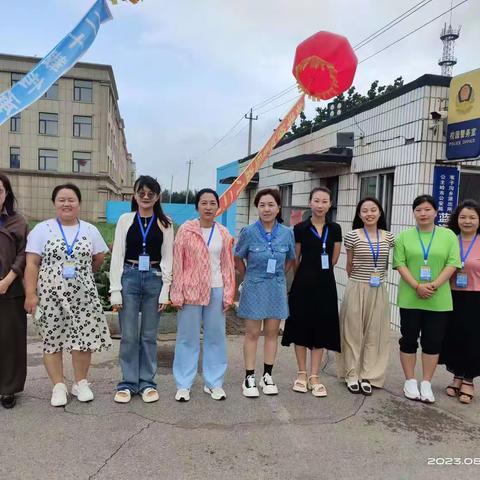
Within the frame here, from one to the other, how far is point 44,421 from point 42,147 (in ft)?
123

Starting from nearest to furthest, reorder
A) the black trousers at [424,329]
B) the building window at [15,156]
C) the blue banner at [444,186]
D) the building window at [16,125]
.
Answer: the black trousers at [424,329]
the blue banner at [444,186]
the building window at [16,125]
the building window at [15,156]

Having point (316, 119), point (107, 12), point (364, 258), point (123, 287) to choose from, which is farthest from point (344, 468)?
point (316, 119)

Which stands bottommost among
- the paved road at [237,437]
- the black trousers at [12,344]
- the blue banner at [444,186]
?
the paved road at [237,437]

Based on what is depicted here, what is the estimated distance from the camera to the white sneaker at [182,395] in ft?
12.2

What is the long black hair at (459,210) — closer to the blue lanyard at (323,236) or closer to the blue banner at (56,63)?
the blue lanyard at (323,236)

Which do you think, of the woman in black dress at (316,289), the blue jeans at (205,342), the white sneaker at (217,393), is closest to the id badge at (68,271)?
the blue jeans at (205,342)

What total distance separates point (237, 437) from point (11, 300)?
2038 millimetres

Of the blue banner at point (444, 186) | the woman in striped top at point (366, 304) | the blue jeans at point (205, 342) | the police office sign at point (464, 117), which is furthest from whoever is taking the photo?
the blue banner at point (444, 186)

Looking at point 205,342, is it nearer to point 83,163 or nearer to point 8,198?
point 8,198

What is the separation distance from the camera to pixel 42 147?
1439 inches

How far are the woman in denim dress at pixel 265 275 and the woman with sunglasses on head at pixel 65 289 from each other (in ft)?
3.99

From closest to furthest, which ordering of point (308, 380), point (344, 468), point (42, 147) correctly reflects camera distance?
point (344, 468)
point (308, 380)
point (42, 147)

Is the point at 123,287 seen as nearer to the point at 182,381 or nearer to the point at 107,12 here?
the point at 182,381

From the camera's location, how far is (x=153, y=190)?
362 centimetres
